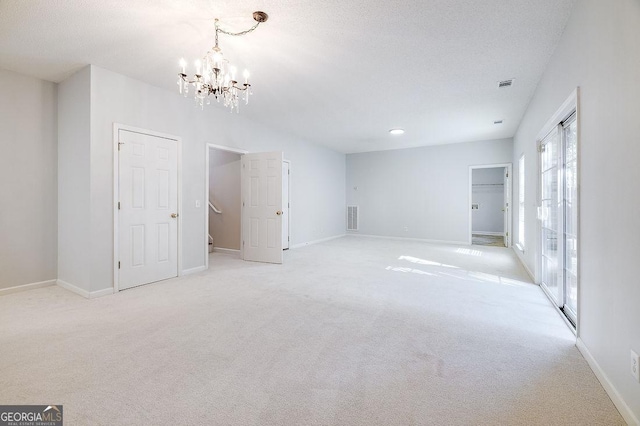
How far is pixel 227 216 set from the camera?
6.61 meters

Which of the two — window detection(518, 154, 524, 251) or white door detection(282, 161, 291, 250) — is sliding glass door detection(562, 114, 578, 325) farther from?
white door detection(282, 161, 291, 250)

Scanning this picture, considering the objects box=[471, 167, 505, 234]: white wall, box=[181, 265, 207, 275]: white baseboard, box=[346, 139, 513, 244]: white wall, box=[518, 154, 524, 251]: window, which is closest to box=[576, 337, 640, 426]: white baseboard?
box=[518, 154, 524, 251]: window

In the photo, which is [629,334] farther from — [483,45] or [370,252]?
[370,252]

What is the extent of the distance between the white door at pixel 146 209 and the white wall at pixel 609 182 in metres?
4.70

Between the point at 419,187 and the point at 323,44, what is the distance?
6174 millimetres

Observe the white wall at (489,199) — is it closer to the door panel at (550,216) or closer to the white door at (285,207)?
the door panel at (550,216)

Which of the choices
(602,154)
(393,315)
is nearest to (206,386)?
(393,315)

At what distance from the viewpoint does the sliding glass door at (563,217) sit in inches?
106

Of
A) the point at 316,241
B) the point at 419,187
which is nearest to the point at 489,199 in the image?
the point at 419,187

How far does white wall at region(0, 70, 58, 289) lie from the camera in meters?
3.50

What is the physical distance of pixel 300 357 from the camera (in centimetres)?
208

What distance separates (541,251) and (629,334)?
9.09 ft

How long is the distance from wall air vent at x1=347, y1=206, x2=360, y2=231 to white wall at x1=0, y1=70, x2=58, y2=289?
7210 mm
